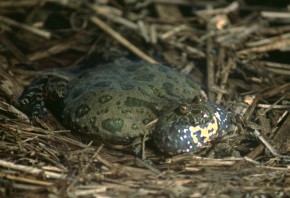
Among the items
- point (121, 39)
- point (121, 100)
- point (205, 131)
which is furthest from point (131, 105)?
point (121, 39)

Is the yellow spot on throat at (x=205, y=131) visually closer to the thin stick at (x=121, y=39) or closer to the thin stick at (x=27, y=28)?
the thin stick at (x=121, y=39)

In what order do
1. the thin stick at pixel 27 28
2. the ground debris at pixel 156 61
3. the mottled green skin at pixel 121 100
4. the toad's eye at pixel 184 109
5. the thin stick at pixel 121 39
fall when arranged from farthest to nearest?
the thin stick at pixel 27 28, the thin stick at pixel 121 39, the mottled green skin at pixel 121 100, the toad's eye at pixel 184 109, the ground debris at pixel 156 61

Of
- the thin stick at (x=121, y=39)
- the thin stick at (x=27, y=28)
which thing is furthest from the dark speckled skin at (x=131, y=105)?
the thin stick at (x=27, y=28)

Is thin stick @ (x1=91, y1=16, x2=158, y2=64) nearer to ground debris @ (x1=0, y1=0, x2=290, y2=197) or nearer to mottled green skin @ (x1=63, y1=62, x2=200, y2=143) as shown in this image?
ground debris @ (x1=0, y1=0, x2=290, y2=197)

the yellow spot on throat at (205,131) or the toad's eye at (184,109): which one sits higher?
the toad's eye at (184,109)

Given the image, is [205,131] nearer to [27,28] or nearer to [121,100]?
[121,100]

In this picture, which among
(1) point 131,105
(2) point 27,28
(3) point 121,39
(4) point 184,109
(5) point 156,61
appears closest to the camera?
(4) point 184,109

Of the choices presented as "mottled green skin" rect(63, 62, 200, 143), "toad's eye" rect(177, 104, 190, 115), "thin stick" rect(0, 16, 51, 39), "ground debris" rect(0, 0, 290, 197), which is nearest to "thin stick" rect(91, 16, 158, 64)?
"ground debris" rect(0, 0, 290, 197)

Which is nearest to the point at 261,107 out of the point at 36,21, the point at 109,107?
the point at 109,107
